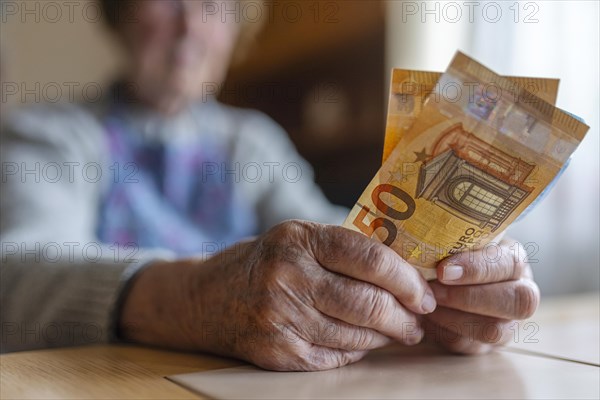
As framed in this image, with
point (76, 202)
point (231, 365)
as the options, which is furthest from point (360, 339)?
point (76, 202)

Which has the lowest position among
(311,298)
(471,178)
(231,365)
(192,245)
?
(192,245)

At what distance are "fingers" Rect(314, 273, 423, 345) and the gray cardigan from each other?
330 millimetres

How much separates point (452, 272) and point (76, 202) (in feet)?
3.03

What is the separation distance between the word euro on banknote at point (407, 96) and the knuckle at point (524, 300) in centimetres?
22

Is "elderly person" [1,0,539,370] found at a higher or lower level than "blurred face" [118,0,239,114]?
lower

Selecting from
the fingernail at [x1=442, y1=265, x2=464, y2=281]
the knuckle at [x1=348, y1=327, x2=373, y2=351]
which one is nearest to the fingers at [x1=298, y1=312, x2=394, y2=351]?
the knuckle at [x1=348, y1=327, x2=373, y2=351]

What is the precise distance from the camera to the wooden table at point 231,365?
564 mm

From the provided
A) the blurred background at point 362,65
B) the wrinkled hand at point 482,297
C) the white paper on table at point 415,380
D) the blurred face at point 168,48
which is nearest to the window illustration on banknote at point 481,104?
the wrinkled hand at point 482,297

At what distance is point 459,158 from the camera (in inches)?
24.6

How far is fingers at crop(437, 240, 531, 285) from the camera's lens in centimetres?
67

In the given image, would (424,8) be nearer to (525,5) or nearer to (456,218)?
(525,5)

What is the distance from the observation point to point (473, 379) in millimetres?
612

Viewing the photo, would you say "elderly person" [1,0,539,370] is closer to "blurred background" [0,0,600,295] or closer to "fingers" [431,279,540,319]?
Answer: "fingers" [431,279,540,319]

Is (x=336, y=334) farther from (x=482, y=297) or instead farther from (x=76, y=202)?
(x=76, y=202)
